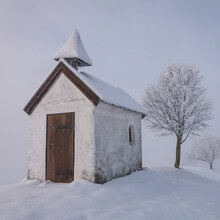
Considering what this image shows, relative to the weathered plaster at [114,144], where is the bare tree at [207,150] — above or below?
below

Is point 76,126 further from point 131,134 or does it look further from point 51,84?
point 131,134

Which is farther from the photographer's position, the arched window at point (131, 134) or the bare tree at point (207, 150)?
the bare tree at point (207, 150)

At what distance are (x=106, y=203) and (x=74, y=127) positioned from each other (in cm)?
387

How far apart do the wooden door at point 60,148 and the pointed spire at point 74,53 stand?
107 inches

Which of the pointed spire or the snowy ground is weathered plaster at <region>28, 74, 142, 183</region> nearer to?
the snowy ground

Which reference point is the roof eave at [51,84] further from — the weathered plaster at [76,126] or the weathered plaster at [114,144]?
the weathered plaster at [114,144]

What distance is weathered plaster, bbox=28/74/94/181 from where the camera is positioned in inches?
381

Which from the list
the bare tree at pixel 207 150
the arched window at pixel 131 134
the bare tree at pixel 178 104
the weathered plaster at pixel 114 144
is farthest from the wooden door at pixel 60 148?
the bare tree at pixel 207 150

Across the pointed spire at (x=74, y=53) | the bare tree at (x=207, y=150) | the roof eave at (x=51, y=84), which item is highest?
the pointed spire at (x=74, y=53)

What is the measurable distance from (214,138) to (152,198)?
29.5 m

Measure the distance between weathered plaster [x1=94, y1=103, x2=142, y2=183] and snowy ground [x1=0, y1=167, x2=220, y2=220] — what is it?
30.7 inches

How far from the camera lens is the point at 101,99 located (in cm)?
Result: 955

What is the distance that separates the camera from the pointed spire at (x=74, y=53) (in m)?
11.2

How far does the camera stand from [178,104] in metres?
19.4
